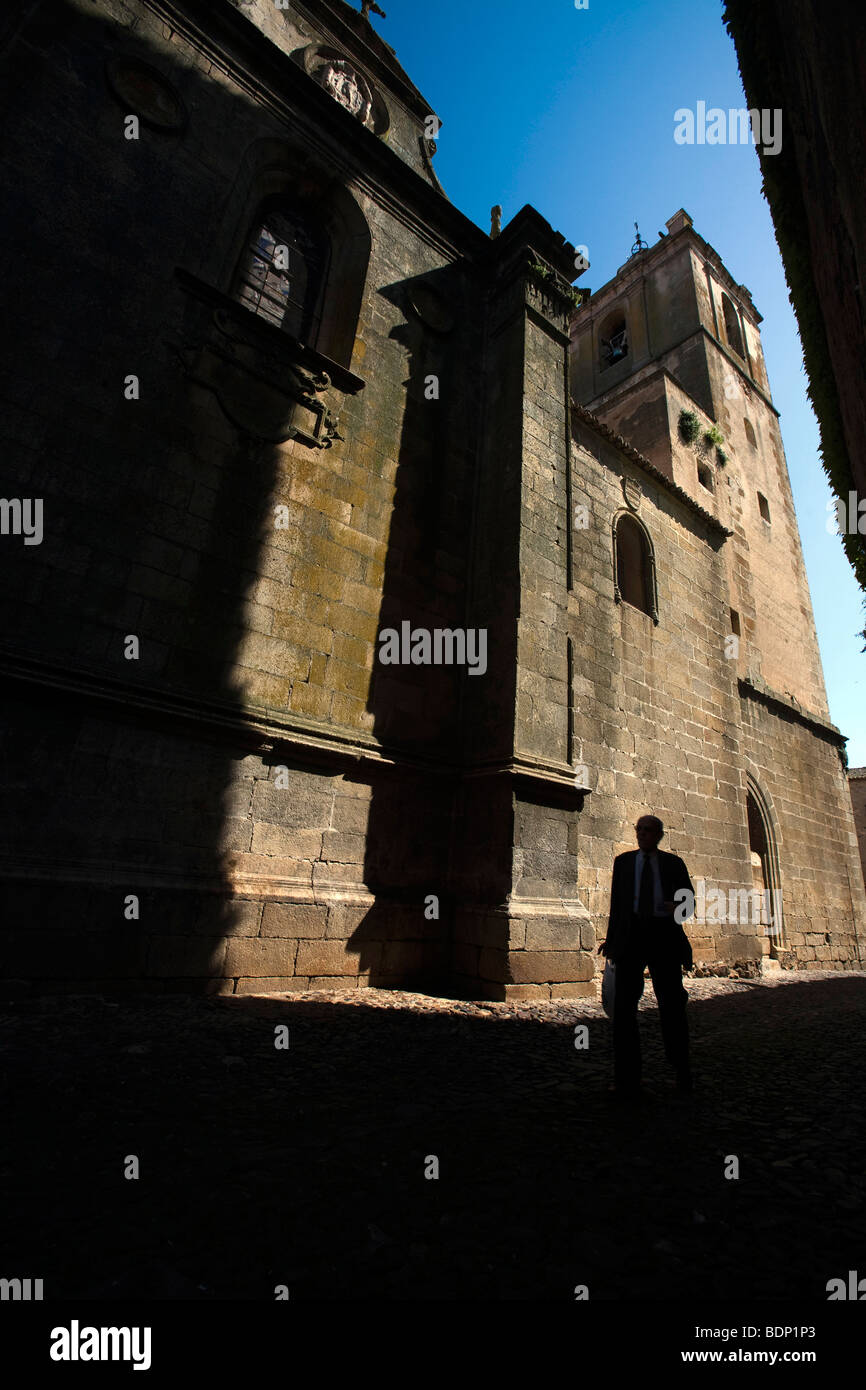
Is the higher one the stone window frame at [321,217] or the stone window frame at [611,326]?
the stone window frame at [611,326]

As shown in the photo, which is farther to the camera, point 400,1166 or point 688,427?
point 688,427

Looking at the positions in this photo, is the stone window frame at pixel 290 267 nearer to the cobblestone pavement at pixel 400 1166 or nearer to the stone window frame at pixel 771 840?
the cobblestone pavement at pixel 400 1166

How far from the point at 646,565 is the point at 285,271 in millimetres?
7089

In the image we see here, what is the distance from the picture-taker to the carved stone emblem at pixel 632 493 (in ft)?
35.5

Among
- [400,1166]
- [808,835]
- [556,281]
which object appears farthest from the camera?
[808,835]

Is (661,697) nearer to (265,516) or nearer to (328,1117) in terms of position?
(265,516)

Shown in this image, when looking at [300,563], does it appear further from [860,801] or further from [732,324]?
[860,801]

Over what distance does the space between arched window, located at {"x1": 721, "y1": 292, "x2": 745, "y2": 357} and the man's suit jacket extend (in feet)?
74.2

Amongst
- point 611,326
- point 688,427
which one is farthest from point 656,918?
point 611,326

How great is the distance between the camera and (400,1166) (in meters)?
2.31

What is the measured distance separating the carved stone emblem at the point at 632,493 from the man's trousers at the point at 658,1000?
885 cm

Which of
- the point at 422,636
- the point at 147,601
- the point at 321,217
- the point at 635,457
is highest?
the point at 321,217

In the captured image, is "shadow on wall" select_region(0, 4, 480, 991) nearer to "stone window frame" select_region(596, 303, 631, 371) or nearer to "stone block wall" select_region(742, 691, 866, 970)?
"stone block wall" select_region(742, 691, 866, 970)

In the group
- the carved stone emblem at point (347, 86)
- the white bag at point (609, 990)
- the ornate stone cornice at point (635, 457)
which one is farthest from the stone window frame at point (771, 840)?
the carved stone emblem at point (347, 86)
